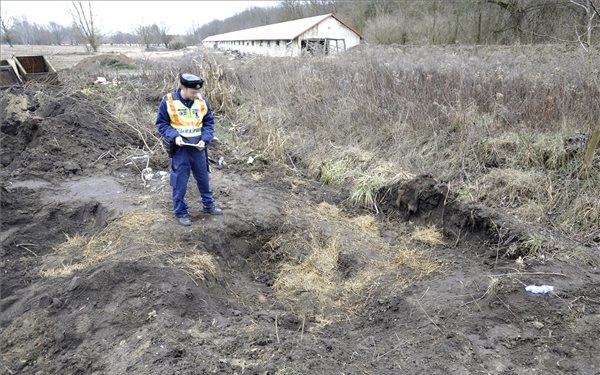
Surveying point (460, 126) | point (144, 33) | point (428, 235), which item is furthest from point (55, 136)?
point (144, 33)

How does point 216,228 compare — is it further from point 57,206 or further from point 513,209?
point 513,209

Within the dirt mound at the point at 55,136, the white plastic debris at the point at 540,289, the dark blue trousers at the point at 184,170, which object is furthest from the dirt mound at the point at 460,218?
the dirt mound at the point at 55,136

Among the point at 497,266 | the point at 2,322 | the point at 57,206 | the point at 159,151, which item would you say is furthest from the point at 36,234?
the point at 497,266

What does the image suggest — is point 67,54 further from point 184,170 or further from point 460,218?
point 460,218

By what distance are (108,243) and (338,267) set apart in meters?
2.51

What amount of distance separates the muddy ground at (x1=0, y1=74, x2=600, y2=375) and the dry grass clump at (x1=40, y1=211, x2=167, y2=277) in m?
0.02

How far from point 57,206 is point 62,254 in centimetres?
125

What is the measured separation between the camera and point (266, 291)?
414cm

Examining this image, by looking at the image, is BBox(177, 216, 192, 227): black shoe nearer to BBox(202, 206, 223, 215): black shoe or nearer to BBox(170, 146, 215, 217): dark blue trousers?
BBox(170, 146, 215, 217): dark blue trousers

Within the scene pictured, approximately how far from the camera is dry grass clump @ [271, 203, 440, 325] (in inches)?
152

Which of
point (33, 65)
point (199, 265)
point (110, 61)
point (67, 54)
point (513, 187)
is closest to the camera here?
point (199, 265)

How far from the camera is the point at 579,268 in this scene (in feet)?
12.5

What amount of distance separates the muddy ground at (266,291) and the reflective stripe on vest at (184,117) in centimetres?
108

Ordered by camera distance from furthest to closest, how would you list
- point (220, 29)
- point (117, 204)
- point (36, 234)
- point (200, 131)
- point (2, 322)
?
point (220, 29) < point (117, 204) < point (36, 234) < point (200, 131) < point (2, 322)
